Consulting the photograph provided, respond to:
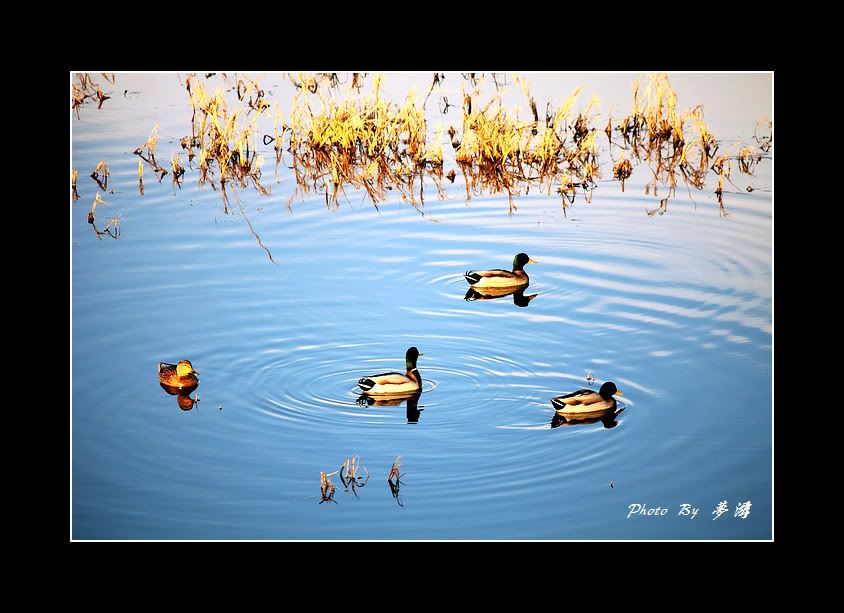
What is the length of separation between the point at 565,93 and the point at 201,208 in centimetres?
215

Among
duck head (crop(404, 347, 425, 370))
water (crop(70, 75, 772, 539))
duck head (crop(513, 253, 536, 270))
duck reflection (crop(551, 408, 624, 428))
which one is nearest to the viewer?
water (crop(70, 75, 772, 539))

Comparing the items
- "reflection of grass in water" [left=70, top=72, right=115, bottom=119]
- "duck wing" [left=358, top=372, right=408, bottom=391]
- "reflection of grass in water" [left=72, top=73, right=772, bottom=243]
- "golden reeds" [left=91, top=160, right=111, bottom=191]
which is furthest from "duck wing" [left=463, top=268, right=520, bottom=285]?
"reflection of grass in water" [left=70, top=72, right=115, bottom=119]

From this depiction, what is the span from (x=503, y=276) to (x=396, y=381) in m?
0.87

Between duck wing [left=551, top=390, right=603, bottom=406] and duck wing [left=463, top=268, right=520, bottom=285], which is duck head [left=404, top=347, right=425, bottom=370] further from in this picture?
duck wing [left=551, top=390, right=603, bottom=406]

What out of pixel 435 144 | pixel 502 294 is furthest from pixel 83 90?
pixel 502 294

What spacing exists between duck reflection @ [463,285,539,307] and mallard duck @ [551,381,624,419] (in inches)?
26.0

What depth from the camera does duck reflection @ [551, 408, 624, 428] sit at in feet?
26.8

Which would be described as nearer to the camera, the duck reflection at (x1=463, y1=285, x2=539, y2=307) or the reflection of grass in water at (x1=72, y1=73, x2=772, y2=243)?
the reflection of grass in water at (x1=72, y1=73, x2=772, y2=243)

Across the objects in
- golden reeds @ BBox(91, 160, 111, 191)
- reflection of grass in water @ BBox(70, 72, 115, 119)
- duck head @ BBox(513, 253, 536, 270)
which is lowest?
duck head @ BBox(513, 253, 536, 270)

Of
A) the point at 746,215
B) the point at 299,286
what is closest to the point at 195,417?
the point at 299,286

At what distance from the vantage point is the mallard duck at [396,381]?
8.27 metres

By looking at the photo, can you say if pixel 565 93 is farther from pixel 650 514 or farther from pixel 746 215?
pixel 650 514

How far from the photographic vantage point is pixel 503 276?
28.2ft

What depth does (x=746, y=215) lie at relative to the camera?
8422mm
